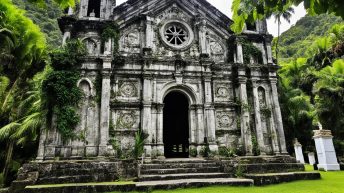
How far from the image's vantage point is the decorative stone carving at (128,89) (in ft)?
39.3

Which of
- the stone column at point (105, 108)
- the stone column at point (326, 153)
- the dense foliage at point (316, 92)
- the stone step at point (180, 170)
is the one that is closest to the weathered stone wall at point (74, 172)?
the stone step at point (180, 170)

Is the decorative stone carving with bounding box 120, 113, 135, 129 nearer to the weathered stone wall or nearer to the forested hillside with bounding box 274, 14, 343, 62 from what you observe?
the weathered stone wall

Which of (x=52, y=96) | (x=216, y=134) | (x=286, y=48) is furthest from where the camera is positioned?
(x=286, y=48)

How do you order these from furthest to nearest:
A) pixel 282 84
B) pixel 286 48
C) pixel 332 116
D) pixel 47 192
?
pixel 286 48 → pixel 282 84 → pixel 332 116 → pixel 47 192

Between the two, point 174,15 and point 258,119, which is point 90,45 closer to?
point 174,15

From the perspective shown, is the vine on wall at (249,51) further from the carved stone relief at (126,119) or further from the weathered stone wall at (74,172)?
the weathered stone wall at (74,172)

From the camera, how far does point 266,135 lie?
1298cm

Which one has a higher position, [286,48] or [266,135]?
[286,48]

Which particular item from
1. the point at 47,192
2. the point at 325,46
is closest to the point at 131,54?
the point at 47,192

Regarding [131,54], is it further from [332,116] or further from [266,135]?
[332,116]

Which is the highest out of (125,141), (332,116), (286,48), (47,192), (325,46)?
(286,48)

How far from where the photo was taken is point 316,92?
16.9m

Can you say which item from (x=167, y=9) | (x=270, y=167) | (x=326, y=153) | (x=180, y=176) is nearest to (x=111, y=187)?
(x=180, y=176)

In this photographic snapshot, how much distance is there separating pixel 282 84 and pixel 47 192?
21596 millimetres
